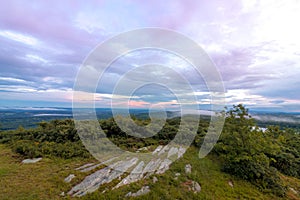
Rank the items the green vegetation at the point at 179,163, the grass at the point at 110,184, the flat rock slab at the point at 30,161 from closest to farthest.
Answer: the grass at the point at 110,184, the green vegetation at the point at 179,163, the flat rock slab at the point at 30,161

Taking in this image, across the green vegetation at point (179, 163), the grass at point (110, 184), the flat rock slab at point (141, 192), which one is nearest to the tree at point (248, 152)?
the green vegetation at point (179, 163)

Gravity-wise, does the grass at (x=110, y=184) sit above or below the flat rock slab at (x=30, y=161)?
below

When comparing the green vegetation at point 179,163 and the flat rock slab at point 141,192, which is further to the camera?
the green vegetation at point 179,163

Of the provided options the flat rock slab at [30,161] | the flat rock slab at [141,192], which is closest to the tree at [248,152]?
the flat rock slab at [141,192]

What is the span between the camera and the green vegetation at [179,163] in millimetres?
7352

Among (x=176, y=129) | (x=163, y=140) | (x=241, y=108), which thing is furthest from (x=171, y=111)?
(x=241, y=108)

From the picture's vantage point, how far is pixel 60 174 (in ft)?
26.6

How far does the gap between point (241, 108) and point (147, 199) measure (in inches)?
306

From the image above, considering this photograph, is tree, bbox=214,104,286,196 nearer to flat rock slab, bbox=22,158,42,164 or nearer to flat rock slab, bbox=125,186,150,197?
flat rock slab, bbox=125,186,150,197

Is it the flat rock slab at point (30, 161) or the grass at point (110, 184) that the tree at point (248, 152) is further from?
the flat rock slab at point (30, 161)

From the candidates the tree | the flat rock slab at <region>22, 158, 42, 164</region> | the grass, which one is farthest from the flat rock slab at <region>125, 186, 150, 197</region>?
the flat rock slab at <region>22, 158, 42, 164</region>

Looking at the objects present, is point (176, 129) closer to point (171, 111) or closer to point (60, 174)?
point (171, 111)

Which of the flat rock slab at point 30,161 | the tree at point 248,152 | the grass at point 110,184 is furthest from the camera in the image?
the tree at point 248,152

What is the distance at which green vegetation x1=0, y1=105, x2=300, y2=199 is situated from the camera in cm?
735
